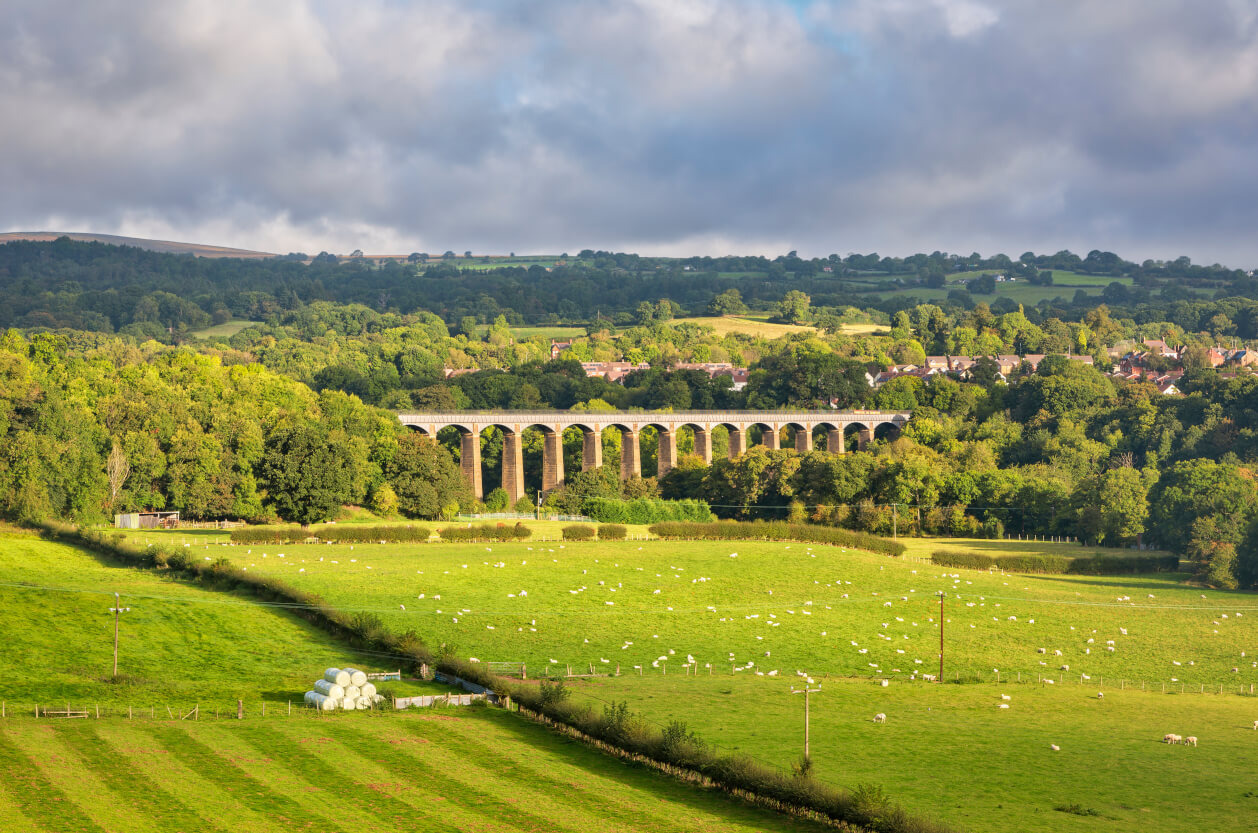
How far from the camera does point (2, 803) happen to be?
94.8ft

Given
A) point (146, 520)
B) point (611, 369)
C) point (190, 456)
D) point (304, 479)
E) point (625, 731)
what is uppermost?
point (611, 369)

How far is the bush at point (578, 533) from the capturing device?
78.1 m

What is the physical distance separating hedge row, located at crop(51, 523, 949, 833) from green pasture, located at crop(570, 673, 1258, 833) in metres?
1.62

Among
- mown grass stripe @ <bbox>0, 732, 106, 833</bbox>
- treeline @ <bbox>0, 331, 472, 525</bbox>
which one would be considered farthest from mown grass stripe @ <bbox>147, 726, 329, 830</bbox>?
treeline @ <bbox>0, 331, 472, 525</bbox>

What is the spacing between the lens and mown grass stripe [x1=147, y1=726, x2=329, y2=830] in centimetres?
2959

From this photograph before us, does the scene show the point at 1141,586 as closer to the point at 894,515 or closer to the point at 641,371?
the point at 894,515

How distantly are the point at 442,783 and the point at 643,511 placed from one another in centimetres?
6303

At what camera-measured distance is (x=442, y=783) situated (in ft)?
107

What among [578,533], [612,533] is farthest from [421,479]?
[612,533]

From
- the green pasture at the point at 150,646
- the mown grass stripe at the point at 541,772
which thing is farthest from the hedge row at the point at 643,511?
the mown grass stripe at the point at 541,772

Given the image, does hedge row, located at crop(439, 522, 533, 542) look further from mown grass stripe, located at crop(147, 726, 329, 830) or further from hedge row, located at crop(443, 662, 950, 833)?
mown grass stripe, located at crop(147, 726, 329, 830)

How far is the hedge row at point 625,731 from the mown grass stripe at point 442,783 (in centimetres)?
483

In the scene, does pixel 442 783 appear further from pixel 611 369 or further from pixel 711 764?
pixel 611 369

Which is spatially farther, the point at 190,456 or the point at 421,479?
the point at 421,479
